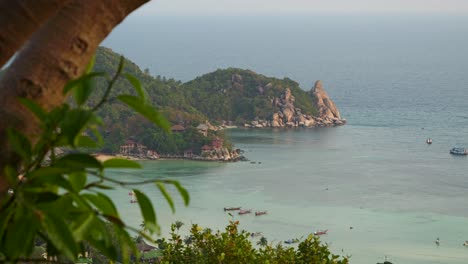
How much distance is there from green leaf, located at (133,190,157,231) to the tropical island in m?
29.4

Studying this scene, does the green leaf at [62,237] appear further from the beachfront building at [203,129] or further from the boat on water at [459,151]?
the boat on water at [459,151]

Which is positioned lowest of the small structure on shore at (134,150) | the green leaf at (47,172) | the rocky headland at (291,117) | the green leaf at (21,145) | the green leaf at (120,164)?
the small structure on shore at (134,150)

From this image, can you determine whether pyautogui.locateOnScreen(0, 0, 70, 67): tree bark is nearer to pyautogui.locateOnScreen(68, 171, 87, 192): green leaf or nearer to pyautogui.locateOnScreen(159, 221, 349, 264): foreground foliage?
pyautogui.locateOnScreen(68, 171, 87, 192): green leaf

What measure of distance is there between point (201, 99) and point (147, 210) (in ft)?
120

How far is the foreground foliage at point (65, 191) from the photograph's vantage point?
473mm

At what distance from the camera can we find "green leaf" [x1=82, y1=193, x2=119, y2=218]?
1.75 ft

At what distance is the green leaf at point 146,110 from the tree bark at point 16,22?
0.13 m

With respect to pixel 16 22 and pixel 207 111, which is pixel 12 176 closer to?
pixel 16 22

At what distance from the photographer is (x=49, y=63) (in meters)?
0.60

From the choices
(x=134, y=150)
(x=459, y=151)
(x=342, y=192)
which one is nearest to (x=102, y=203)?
(x=342, y=192)

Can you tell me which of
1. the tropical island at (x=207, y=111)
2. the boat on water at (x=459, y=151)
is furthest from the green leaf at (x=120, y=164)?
the boat on water at (x=459, y=151)

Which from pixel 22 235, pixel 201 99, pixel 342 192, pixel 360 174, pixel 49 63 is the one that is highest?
pixel 201 99

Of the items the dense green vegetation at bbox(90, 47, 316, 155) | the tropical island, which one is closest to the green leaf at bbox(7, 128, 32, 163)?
the tropical island

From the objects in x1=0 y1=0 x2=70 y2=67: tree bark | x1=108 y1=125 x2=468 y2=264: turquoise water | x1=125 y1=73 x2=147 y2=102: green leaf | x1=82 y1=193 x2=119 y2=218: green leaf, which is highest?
x1=0 y1=0 x2=70 y2=67: tree bark
